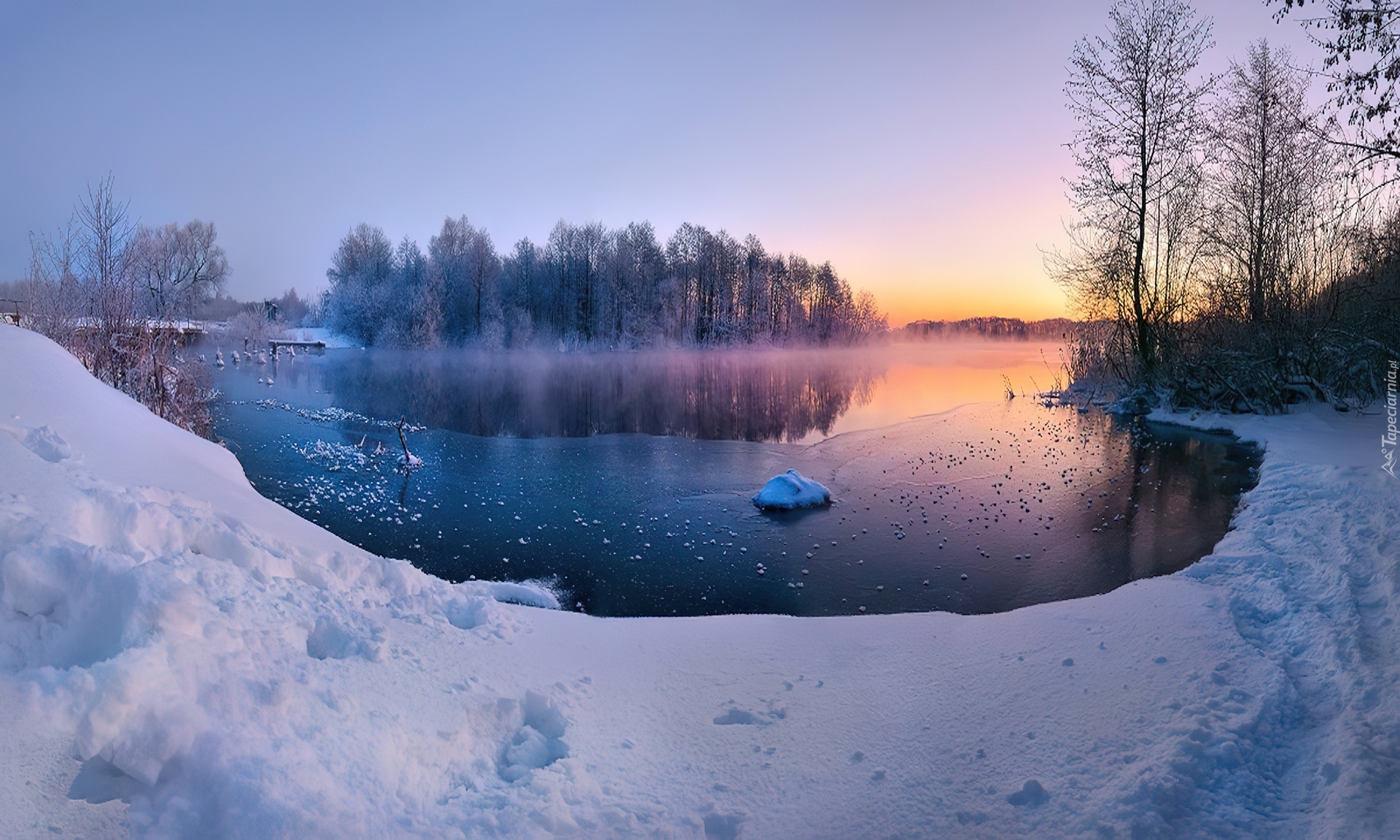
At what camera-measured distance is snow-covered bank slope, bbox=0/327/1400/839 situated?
113 inches

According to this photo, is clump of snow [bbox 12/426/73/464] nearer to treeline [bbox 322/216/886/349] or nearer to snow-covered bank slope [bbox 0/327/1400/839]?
snow-covered bank slope [bbox 0/327/1400/839]

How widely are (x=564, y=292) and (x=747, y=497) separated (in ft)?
177

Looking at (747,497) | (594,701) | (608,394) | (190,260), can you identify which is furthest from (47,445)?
(190,260)

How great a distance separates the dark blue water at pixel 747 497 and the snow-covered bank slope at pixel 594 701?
213 cm

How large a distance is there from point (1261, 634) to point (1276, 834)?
2518mm

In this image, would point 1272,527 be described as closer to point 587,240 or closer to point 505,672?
point 505,672

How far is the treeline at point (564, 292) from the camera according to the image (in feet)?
197

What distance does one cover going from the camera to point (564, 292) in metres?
62.1

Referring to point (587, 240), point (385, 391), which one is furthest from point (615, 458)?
point (587, 240)

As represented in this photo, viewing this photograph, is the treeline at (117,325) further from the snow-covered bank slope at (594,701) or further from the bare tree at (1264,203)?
the bare tree at (1264,203)

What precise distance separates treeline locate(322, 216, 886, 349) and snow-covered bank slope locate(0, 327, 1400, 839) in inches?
2207

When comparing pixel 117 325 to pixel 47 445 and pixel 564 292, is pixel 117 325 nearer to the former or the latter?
pixel 47 445

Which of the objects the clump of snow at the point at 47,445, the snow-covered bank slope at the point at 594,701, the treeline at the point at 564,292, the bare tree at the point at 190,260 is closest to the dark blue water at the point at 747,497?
the snow-covered bank slope at the point at 594,701

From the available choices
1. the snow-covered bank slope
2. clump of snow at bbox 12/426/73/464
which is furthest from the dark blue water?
clump of snow at bbox 12/426/73/464
